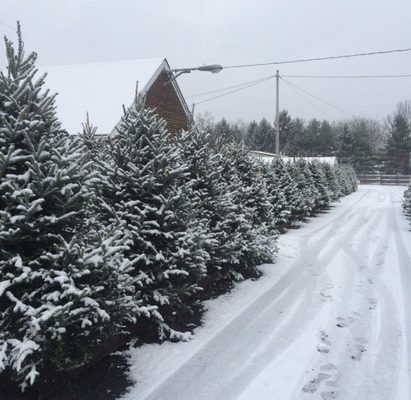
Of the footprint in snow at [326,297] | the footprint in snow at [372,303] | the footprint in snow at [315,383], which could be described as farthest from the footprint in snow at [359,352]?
the footprint in snow at [326,297]

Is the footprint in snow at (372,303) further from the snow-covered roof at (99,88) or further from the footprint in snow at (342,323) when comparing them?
the snow-covered roof at (99,88)

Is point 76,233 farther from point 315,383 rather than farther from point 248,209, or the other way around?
point 248,209

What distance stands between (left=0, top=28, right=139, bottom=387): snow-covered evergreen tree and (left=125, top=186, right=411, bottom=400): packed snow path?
3.66 feet

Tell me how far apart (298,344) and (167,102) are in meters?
14.9

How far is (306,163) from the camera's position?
2167 centimetres

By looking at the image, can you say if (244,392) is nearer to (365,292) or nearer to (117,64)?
(365,292)

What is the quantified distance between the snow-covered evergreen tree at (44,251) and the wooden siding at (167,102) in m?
13.3

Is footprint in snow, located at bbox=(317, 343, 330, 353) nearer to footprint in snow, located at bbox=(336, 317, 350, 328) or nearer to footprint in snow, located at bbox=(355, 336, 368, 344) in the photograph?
footprint in snow, located at bbox=(355, 336, 368, 344)

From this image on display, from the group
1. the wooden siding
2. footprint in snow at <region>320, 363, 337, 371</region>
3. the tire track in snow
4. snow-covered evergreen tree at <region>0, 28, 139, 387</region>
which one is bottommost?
the tire track in snow

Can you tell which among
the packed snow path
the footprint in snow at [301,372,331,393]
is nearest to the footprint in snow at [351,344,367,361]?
the packed snow path

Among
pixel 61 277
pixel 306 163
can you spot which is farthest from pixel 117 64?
pixel 61 277

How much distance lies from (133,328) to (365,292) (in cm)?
452

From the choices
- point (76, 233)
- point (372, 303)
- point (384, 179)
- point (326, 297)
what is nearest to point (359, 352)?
point (372, 303)

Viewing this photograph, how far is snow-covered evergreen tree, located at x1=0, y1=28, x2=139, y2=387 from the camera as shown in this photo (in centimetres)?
351
